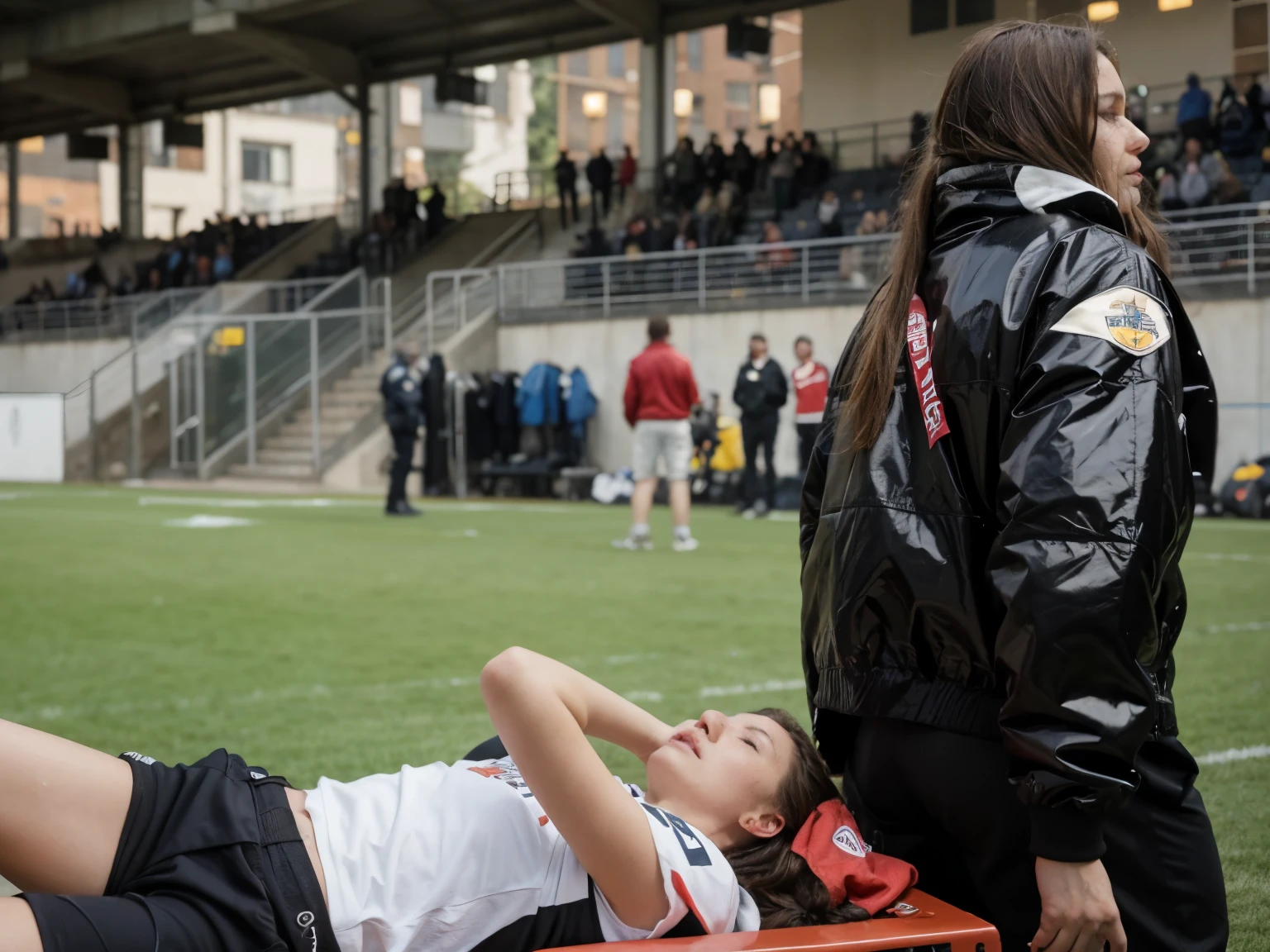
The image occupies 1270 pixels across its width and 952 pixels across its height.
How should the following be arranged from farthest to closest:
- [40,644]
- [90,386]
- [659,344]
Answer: [90,386] → [659,344] → [40,644]

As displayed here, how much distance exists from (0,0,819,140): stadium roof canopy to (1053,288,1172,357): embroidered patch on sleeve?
84.8 ft

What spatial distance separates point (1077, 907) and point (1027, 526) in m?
0.50

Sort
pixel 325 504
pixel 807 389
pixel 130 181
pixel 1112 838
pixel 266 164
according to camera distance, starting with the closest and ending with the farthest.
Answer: pixel 1112 838 < pixel 807 389 < pixel 325 504 < pixel 130 181 < pixel 266 164

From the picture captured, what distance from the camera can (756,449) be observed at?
16.6m

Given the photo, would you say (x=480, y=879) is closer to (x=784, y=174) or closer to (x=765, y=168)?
(x=784, y=174)

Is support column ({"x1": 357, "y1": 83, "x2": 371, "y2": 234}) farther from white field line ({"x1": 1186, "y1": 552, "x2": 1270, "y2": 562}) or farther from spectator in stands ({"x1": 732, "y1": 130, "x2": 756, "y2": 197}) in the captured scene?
white field line ({"x1": 1186, "y1": 552, "x2": 1270, "y2": 562})

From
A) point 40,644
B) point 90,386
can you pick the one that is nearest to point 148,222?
point 90,386

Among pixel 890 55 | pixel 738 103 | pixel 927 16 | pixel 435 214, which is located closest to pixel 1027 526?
pixel 927 16

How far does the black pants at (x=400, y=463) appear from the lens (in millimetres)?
15586

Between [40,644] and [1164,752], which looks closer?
[1164,752]

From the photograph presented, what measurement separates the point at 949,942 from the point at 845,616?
495 millimetres

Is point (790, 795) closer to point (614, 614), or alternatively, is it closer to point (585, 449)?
point (614, 614)

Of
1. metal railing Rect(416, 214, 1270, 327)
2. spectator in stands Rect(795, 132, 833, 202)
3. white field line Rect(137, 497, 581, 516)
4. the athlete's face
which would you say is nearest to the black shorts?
the athlete's face

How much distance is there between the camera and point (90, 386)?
20000 millimetres
